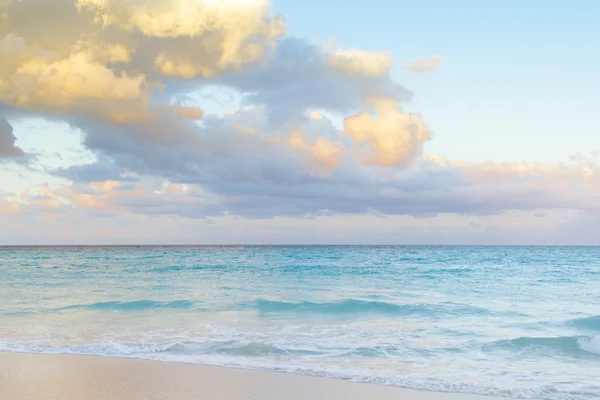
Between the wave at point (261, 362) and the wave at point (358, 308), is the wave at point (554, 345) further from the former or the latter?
the wave at point (358, 308)

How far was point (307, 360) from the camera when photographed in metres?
9.78

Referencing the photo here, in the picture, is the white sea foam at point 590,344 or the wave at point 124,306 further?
the wave at point 124,306

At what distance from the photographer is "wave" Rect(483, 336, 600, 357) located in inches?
442

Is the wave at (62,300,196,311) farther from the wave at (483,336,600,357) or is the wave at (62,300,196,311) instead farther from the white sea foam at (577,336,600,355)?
the white sea foam at (577,336,600,355)

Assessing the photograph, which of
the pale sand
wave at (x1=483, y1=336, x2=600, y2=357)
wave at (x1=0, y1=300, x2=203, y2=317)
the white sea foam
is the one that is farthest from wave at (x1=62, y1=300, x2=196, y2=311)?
the white sea foam

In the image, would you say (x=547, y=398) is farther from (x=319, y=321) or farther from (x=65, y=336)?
(x=65, y=336)

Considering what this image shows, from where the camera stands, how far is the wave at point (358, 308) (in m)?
17.4

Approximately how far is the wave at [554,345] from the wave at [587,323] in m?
3.08

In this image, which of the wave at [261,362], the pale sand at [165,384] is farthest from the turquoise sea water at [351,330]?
the pale sand at [165,384]

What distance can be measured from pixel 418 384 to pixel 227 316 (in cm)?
966

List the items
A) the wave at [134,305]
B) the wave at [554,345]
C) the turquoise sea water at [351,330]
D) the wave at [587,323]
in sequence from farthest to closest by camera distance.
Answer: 1. the wave at [134,305]
2. the wave at [587,323]
3. the wave at [554,345]
4. the turquoise sea water at [351,330]

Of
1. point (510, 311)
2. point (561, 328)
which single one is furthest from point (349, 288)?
point (561, 328)

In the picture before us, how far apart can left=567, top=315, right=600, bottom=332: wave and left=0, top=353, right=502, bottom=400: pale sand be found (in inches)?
379

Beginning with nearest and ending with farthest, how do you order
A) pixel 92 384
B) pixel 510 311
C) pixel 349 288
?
pixel 92 384 → pixel 510 311 → pixel 349 288
